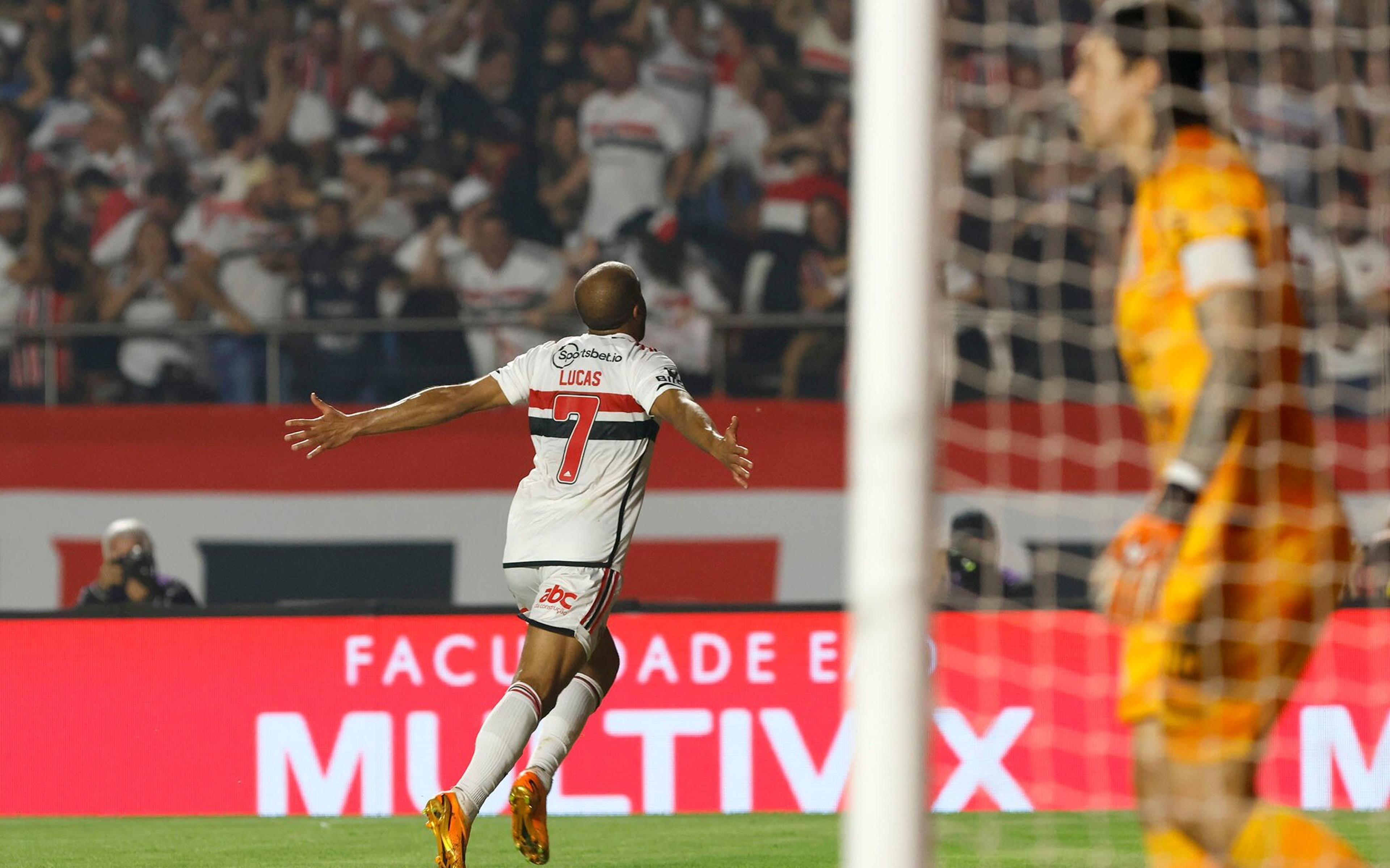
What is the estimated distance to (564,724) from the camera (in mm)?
6195

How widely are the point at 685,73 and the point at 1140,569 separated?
9.36 meters

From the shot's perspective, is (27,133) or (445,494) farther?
(27,133)

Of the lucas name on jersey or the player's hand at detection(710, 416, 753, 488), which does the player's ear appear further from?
the lucas name on jersey

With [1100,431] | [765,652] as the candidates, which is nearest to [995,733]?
[765,652]

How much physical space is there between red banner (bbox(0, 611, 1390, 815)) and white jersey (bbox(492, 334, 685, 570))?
8.85 ft

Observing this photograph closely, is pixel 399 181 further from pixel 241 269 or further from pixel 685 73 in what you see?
pixel 685 73

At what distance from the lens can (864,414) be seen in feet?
10.7

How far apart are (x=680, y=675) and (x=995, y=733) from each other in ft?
4.50

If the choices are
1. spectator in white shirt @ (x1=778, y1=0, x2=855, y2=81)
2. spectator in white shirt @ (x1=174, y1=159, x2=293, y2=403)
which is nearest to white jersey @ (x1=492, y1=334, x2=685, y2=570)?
spectator in white shirt @ (x1=174, y1=159, x2=293, y2=403)

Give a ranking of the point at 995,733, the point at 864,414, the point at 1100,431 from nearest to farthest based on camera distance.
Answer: the point at 864,414
the point at 995,733
the point at 1100,431

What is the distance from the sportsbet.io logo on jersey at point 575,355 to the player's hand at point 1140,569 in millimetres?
2916

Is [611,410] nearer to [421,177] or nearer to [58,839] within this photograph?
[58,839]

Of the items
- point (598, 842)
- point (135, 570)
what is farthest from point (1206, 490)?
point (135, 570)

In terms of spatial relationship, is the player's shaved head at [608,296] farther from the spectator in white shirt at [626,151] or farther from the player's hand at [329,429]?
the spectator in white shirt at [626,151]
